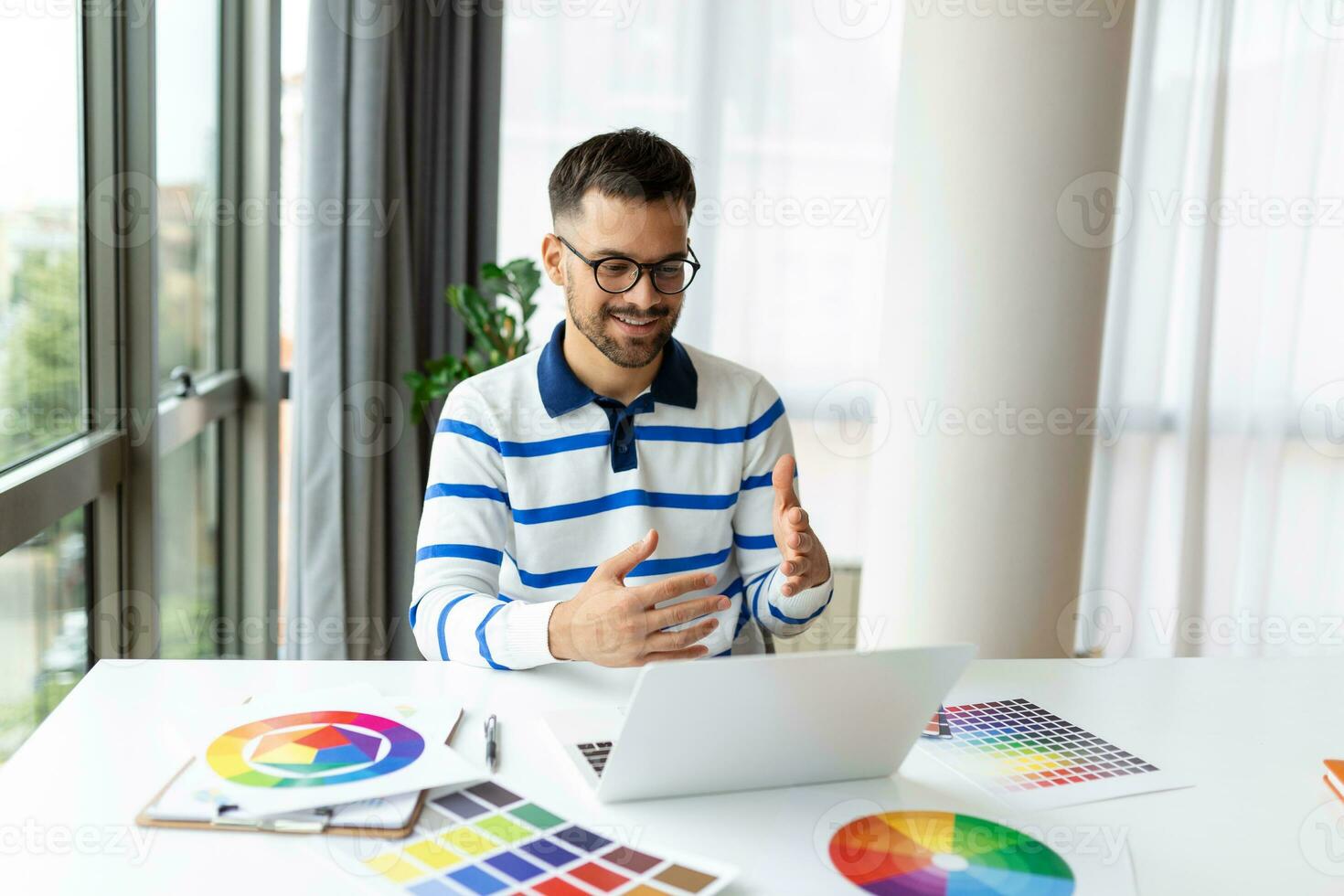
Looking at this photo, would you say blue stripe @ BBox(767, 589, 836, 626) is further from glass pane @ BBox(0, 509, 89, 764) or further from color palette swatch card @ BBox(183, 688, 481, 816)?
glass pane @ BBox(0, 509, 89, 764)

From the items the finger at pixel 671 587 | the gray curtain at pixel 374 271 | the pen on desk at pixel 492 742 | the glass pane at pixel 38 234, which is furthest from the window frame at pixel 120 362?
the finger at pixel 671 587

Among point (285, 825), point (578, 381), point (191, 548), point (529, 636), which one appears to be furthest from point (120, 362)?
point (285, 825)

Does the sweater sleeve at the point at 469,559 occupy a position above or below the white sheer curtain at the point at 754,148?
below

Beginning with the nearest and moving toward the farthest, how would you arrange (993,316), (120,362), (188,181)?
1. (120,362)
2. (993,316)
3. (188,181)

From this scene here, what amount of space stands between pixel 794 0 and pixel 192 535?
2.17m

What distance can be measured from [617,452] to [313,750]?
29.0 inches

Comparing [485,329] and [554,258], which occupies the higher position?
[554,258]

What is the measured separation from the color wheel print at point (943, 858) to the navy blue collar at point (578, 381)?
837 millimetres

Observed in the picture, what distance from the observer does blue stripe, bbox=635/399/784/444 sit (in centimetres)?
174

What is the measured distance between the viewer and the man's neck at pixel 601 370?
1733 millimetres

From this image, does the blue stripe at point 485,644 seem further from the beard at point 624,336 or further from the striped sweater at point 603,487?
the beard at point 624,336

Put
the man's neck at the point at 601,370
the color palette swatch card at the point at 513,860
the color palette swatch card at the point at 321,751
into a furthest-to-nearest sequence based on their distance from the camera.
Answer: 1. the man's neck at the point at 601,370
2. the color palette swatch card at the point at 321,751
3. the color palette swatch card at the point at 513,860

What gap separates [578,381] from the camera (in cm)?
171

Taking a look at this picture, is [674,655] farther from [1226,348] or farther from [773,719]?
[1226,348]
